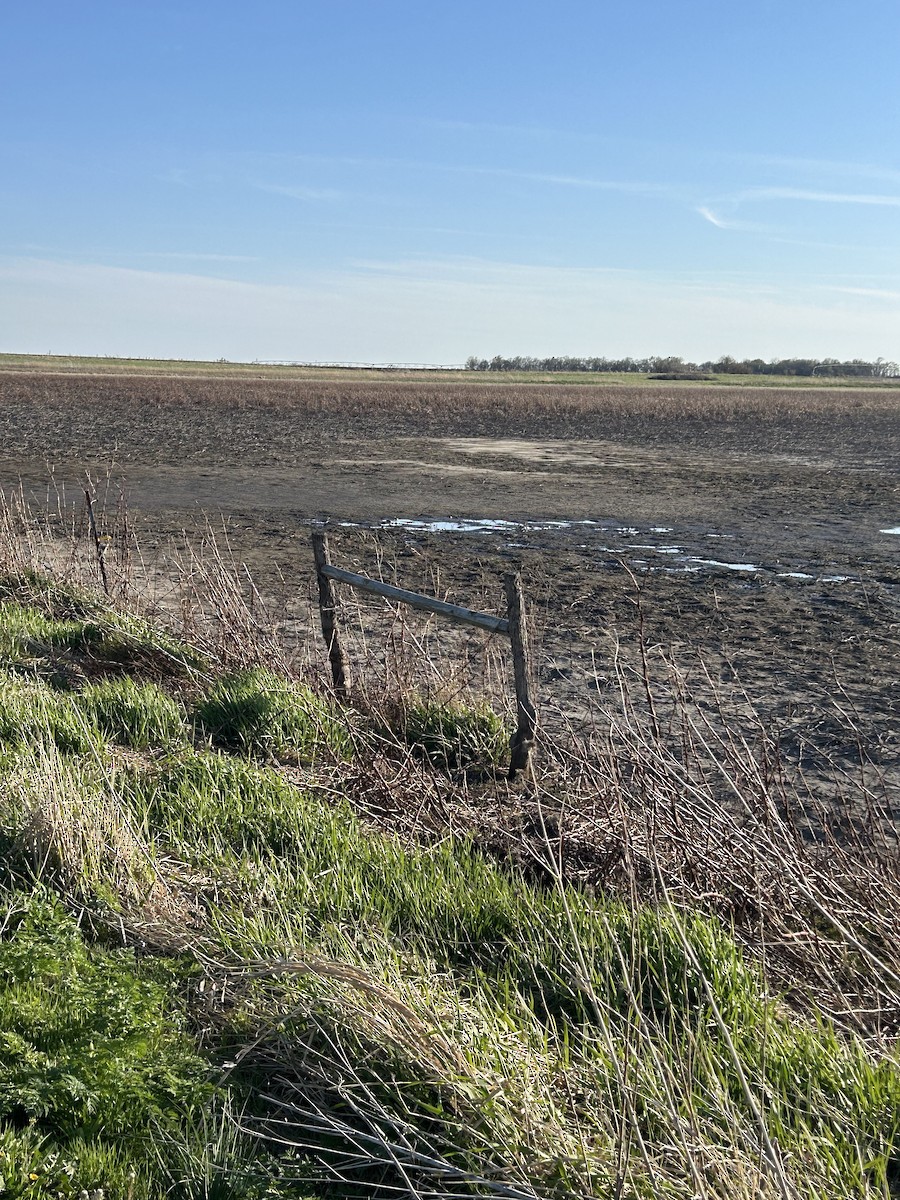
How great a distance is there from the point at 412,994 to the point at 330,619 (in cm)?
445

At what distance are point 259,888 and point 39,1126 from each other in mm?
1412

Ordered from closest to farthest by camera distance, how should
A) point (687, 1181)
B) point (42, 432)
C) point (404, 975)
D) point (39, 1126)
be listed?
point (687, 1181), point (39, 1126), point (404, 975), point (42, 432)

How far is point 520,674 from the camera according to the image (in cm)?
605

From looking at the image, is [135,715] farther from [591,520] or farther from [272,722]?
[591,520]

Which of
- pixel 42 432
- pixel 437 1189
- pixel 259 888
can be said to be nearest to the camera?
pixel 437 1189

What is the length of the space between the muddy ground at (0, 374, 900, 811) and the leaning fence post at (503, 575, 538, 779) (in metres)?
0.37

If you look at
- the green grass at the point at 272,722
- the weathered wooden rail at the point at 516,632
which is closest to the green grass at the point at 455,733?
the weathered wooden rail at the point at 516,632

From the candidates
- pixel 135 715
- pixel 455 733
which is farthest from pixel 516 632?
pixel 135 715

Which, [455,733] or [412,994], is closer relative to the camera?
[412,994]

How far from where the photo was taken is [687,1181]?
2.65 metres

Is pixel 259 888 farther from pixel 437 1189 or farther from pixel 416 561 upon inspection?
pixel 416 561

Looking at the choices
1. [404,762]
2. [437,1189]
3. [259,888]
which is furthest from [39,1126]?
[404,762]

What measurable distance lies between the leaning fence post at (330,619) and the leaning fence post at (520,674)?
1.52m

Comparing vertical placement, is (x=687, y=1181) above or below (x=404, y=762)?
above
